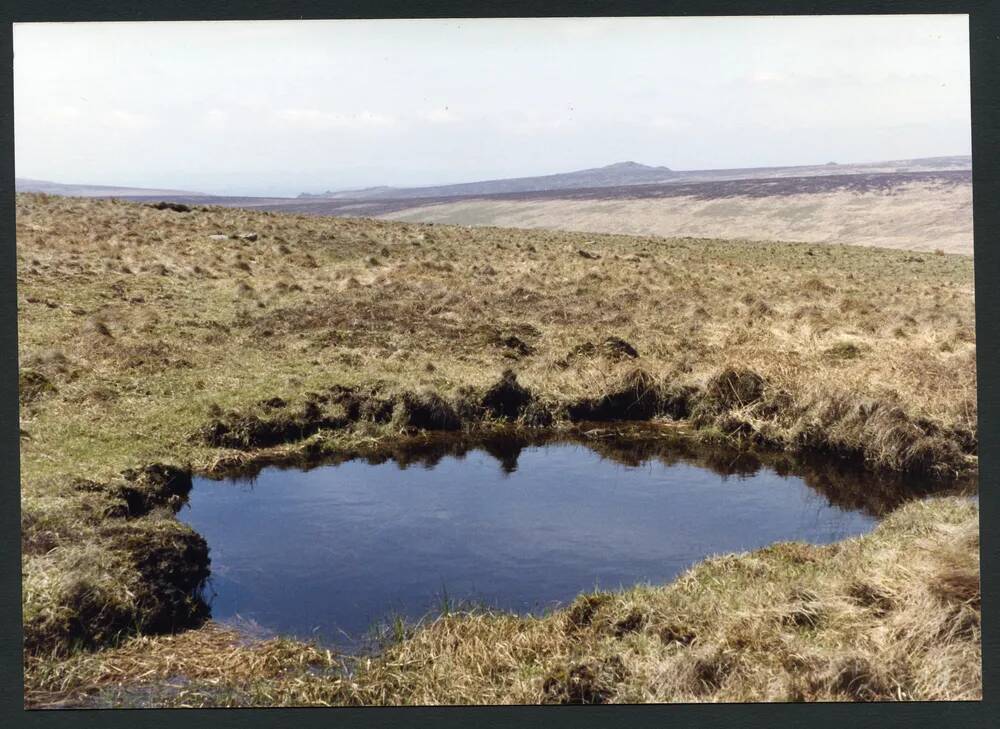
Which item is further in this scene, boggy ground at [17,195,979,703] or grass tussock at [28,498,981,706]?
boggy ground at [17,195,979,703]

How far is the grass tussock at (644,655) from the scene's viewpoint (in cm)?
812

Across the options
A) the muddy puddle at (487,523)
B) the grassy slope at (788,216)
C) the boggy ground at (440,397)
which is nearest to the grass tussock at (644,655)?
the boggy ground at (440,397)

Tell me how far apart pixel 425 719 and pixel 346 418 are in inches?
→ 363

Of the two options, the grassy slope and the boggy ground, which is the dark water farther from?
the grassy slope

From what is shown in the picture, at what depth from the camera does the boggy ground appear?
8680 mm

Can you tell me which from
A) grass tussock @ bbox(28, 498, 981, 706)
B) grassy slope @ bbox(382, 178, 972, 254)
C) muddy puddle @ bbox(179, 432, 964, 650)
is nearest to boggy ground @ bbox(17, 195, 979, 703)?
grass tussock @ bbox(28, 498, 981, 706)

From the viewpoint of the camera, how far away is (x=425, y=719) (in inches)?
316

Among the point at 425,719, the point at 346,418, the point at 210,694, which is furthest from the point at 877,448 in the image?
the point at 210,694

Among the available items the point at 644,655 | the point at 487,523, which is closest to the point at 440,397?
the point at 487,523

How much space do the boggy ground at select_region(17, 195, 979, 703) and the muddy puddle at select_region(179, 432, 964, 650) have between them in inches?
30.3

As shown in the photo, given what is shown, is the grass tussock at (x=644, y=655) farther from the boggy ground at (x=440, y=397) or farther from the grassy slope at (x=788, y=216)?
the grassy slope at (x=788, y=216)

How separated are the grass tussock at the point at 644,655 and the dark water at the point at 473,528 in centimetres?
101

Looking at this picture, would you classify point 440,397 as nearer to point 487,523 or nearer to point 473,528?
point 487,523

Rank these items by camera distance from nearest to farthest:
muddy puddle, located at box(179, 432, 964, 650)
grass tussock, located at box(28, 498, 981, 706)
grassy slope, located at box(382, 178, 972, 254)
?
1. grass tussock, located at box(28, 498, 981, 706)
2. muddy puddle, located at box(179, 432, 964, 650)
3. grassy slope, located at box(382, 178, 972, 254)
